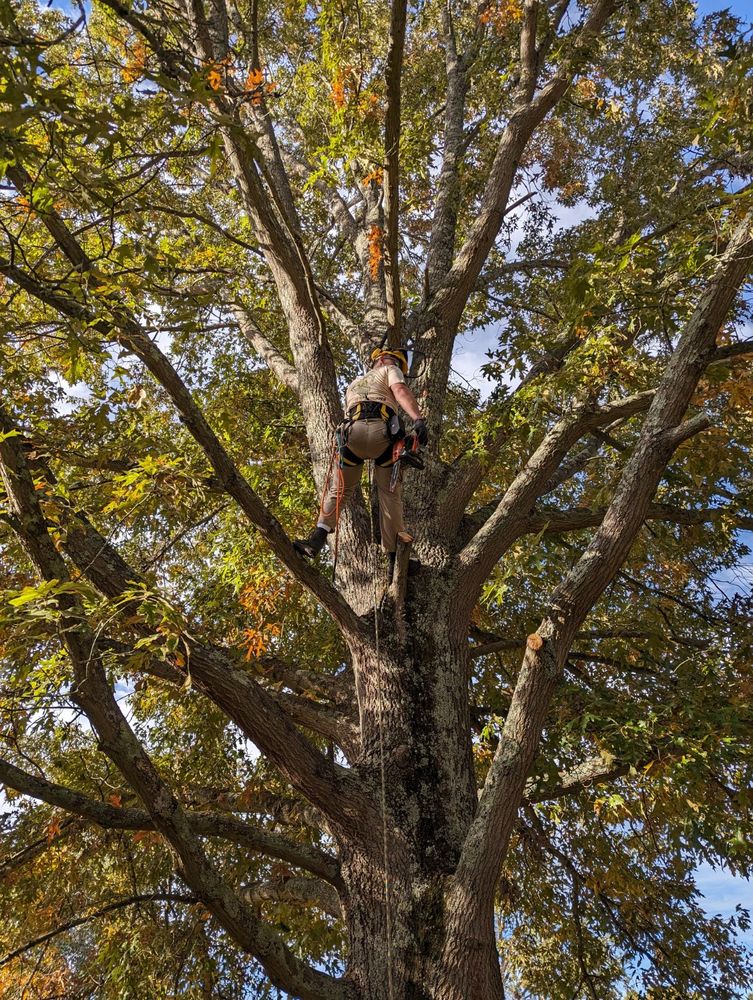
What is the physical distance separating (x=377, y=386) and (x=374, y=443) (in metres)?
0.48

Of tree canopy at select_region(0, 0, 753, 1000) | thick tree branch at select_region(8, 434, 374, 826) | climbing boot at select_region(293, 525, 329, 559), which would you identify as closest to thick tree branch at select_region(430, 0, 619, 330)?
tree canopy at select_region(0, 0, 753, 1000)

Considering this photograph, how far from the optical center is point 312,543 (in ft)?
15.6

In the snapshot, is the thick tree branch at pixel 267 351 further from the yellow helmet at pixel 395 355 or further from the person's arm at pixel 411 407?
the person's arm at pixel 411 407

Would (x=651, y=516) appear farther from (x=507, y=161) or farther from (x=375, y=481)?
(x=507, y=161)

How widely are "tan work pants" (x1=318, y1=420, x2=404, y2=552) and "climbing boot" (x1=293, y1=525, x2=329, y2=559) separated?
2.6 inches

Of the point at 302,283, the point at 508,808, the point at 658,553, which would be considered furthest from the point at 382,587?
the point at 658,553

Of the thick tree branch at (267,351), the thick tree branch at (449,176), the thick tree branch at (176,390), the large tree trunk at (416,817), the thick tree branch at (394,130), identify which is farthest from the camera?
the thick tree branch at (449,176)

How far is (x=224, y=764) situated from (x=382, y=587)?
145 inches

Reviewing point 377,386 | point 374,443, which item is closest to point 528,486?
point 374,443

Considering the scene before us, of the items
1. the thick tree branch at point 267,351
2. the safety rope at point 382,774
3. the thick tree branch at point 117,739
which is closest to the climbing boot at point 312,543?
the safety rope at point 382,774

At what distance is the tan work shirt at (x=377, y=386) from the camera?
4.96 metres

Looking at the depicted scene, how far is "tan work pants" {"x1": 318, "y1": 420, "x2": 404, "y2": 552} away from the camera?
475 cm

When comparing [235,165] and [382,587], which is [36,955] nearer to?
[382,587]

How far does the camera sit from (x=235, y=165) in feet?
15.7
